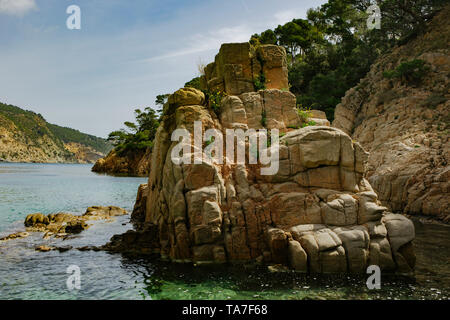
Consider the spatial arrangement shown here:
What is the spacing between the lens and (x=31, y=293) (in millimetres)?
9453

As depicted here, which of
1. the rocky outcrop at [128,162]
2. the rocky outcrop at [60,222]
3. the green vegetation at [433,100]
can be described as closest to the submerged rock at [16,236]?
the rocky outcrop at [60,222]

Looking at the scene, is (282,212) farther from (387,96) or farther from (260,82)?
(387,96)

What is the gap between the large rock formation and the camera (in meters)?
10.5

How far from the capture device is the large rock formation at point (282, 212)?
10484 millimetres

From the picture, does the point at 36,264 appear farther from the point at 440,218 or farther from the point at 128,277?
the point at 440,218

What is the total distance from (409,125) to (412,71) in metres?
7.61

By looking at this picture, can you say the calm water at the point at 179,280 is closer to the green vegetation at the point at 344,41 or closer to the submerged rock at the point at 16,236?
the submerged rock at the point at 16,236

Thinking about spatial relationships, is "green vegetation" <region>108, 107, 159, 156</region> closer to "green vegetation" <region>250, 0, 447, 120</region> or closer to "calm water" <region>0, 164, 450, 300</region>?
"green vegetation" <region>250, 0, 447, 120</region>

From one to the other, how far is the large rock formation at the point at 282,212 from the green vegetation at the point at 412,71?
2401 centimetres

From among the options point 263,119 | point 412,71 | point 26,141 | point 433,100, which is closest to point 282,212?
point 263,119

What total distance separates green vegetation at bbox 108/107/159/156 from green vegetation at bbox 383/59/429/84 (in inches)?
2011

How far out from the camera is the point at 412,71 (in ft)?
101

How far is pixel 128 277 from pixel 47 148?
175m
